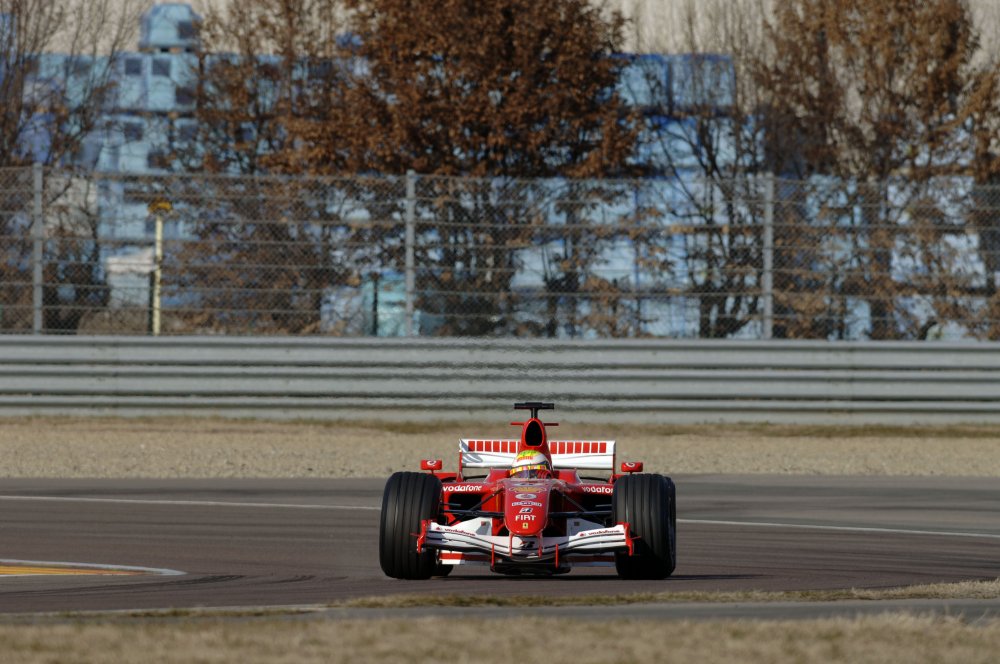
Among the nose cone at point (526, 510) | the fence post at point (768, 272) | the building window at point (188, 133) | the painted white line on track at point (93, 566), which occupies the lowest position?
the painted white line on track at point (93, 566)

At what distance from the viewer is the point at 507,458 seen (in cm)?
1049

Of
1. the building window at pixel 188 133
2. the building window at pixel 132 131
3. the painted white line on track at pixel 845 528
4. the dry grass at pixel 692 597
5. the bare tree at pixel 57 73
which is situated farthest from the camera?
the building window at pixel 132 131

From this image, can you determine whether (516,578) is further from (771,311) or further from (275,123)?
(275,123)

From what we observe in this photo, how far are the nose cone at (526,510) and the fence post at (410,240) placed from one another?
11471 mm

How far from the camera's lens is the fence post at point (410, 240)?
68.2 feet

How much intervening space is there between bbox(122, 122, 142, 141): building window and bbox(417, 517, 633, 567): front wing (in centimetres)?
1995

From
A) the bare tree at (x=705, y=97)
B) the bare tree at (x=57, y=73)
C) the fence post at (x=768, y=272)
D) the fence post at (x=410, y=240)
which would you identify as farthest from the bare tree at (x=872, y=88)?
the bare tree at (x=57, y=73)

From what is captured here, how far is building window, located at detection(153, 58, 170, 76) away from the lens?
2823cm

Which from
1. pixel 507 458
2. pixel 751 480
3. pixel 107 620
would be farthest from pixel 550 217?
pixel 107 620

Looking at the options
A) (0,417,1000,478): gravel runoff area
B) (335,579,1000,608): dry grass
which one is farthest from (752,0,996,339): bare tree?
(335,579,1000,608): dry grass

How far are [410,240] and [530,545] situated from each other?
Result: 39.2 feet

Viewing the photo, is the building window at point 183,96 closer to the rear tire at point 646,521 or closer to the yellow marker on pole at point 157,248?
the yellow marker on pole at point 157,248

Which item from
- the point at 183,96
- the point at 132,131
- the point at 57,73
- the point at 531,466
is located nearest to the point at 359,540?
the point at 531,466

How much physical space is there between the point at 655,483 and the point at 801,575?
0.99m
